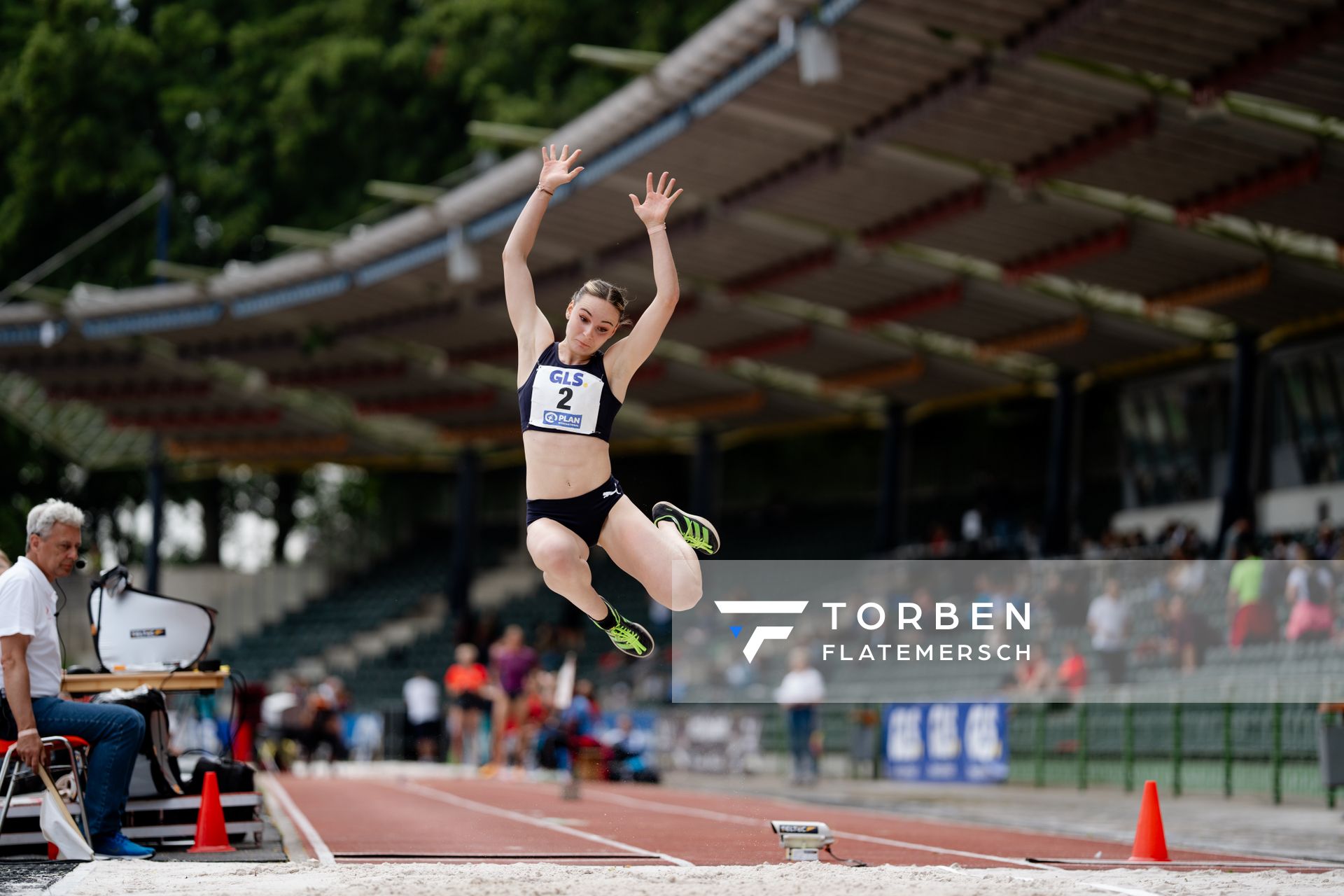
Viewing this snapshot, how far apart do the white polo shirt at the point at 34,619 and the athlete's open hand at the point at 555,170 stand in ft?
10.8

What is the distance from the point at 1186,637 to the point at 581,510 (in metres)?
12.4

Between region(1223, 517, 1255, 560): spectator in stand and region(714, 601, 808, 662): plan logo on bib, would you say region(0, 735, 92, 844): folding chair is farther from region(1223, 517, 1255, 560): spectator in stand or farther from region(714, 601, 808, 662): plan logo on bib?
region(1223, 517, 1255, 560): spectator in stand

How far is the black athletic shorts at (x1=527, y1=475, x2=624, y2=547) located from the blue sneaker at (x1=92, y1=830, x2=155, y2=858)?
269cm

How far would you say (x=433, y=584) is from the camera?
4256 centimetres

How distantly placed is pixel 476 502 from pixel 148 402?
7.77 meters

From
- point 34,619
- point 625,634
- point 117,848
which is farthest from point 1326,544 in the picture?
point 34,619

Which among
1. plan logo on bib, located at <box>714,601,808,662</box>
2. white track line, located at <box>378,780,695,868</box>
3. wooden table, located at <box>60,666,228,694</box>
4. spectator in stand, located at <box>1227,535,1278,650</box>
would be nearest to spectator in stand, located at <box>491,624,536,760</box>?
white track line, located at <box>378,780,695,868</box>

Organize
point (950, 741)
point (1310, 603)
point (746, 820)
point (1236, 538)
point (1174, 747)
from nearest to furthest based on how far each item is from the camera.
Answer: point (746, 820)
point (1174, 747)
point (1310, 603)
point (950, 741)
point (1236, 538)

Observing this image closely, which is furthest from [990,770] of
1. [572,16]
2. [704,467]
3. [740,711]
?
[572,16]

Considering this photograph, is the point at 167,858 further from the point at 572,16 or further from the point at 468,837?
the point at 572,16

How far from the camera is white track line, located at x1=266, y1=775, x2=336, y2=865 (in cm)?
911

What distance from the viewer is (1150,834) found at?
9.49 m

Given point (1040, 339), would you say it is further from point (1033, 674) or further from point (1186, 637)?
point (1186, 637)

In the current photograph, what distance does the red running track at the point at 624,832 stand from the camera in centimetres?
969
